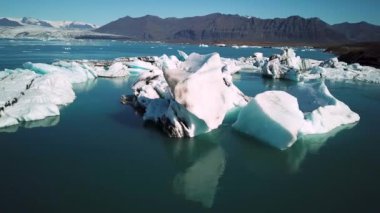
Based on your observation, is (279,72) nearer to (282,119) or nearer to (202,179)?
(282,119)

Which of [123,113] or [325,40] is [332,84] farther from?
[325,40]

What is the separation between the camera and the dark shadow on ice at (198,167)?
5.14 m

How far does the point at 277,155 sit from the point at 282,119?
75 centimetres

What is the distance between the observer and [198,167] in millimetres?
6180

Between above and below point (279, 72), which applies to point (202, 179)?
above

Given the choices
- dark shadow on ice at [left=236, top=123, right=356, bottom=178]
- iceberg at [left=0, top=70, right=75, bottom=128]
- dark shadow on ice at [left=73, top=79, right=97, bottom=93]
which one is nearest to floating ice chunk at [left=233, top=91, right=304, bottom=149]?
dark shadow on ice at [left=236, top=123, right=356, bottom=178]

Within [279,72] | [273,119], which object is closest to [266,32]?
[279,72]

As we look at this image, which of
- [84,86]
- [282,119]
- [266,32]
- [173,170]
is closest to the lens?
[173,170]

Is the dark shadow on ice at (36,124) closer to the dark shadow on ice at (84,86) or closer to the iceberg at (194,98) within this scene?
the iceberg at (194,98)

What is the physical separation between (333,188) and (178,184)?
92.1 inches

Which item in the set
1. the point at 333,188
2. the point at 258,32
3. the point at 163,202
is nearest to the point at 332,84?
the point at 333,188

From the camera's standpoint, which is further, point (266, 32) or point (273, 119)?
point (266, 32)

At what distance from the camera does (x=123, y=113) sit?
982cm

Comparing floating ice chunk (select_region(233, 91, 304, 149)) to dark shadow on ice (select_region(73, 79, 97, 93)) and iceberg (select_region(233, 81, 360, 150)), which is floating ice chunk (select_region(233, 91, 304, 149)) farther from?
dark shadow on ice (select_region(73, 79, 97, 93))
